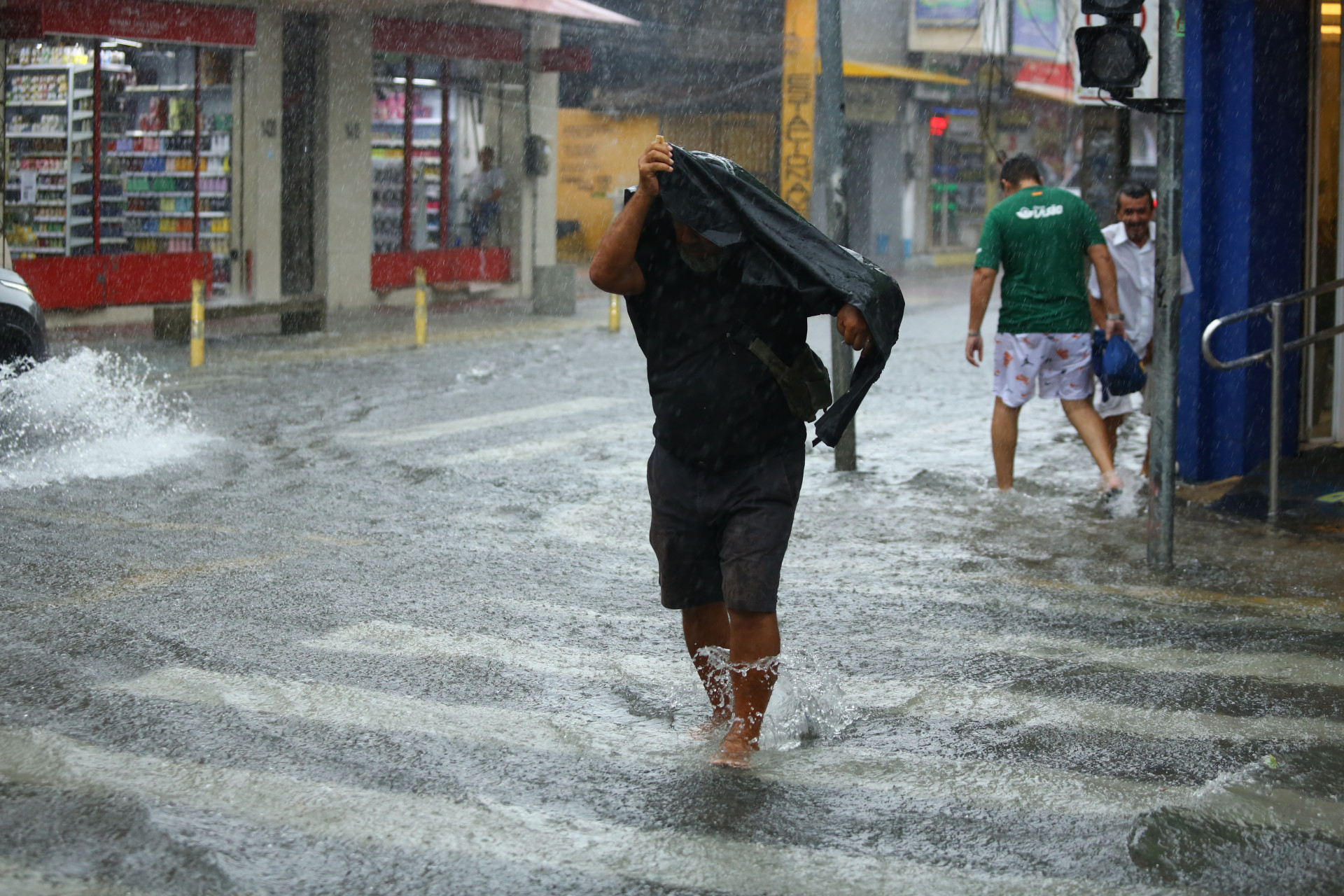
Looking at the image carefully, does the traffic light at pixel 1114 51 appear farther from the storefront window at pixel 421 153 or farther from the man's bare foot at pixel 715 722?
the storefront window at pixel 421 153

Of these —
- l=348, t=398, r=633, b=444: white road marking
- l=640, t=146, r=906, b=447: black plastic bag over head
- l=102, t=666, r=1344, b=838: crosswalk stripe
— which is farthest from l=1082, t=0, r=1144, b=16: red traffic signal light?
l=348, t=398, r=633, b=444: white road marking

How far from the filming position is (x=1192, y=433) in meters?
9.38

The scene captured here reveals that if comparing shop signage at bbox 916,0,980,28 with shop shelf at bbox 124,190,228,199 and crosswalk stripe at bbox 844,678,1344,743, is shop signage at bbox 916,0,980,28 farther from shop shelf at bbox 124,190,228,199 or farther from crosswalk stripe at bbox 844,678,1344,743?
crosswalk stripe at bbox 844,678,1344,743

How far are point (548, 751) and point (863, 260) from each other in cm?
172

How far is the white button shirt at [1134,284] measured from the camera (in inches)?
357

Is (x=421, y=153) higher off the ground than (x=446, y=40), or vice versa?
(x=446, y=40)

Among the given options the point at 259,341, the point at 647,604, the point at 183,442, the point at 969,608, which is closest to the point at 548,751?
the point at 647,604

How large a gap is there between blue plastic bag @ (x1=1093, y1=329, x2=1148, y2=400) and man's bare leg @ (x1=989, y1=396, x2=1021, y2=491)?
20.8 inches

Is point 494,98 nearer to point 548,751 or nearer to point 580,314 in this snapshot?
point 580,314


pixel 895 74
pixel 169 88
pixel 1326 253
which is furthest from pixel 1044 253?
pixel 895 74

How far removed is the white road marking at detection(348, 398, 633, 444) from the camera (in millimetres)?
11203

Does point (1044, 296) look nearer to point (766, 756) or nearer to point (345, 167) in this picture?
point (766, 756)

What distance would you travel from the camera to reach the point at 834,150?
10.1 m

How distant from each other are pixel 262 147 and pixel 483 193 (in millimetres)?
4557
